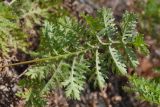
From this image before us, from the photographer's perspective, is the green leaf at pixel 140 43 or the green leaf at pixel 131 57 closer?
the green leaf at pixel 140 43

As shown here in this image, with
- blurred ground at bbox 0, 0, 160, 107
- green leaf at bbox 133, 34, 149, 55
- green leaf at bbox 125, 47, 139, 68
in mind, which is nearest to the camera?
green leaf at bbox 133, 34, 149, 55

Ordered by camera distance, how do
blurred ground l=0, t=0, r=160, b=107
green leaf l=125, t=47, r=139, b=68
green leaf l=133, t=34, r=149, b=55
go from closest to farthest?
green leaf l=133, t=34, r=149, b=55 < green leaf l=125, t=47, r=139, b=68 < blurred ground l=0, t=0, r=160, b=107

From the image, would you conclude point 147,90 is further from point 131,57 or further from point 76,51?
point 76,51

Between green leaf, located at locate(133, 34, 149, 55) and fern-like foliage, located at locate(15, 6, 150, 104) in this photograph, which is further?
fern-like foliage, located at locate(15, 6, 150, 104)

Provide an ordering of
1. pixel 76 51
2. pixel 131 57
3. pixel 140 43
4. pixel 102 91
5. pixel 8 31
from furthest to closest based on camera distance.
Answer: pixel 102 91 → pixel 8 31 → pixel 76 51 → pixel 131 57 → pixel 140 43

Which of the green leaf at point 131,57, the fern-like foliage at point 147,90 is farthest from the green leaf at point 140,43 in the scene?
the fern-like foliage at point 147,90

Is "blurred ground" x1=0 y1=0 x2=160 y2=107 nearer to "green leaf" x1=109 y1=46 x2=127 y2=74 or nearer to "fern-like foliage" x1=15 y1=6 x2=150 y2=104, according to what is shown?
"fern-like foliage" x1=15 y1=6 x2=150 y2=104

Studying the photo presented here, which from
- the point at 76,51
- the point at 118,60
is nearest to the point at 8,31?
the point at 76,51

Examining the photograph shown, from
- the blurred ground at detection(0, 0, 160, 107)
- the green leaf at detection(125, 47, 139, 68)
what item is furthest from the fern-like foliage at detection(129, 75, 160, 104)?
the blurred ground at detection(0, 0, 160, 107)

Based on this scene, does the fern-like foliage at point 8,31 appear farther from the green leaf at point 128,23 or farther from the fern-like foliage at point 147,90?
the fern-like foliage at point 147,90

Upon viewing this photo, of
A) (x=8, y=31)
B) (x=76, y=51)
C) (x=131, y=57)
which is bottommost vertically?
(x=131, y=57)

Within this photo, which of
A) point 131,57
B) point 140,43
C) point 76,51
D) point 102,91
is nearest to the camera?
point 140,43
